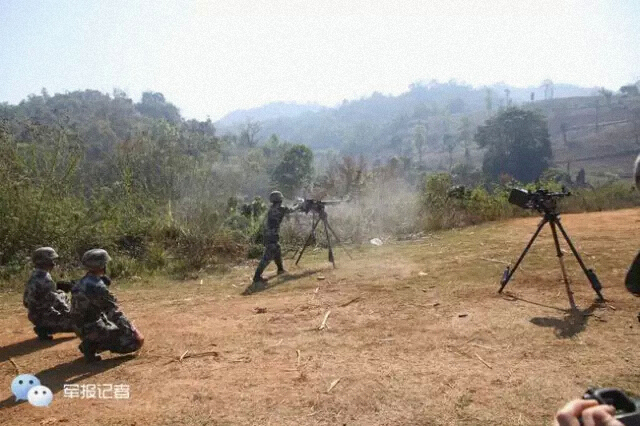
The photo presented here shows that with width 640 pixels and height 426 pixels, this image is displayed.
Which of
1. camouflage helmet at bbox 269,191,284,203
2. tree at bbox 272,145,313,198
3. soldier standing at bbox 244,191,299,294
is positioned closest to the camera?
soldier standing at bbox 244,191,299,294

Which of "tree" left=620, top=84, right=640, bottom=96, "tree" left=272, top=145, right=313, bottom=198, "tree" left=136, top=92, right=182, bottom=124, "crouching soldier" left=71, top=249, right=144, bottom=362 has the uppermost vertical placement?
"tree" left=136, top=92, right=182, bottom=124

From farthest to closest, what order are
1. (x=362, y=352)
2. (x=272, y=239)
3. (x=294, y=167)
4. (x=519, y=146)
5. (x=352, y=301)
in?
(x=519, y=146) → (x=294, y=167) → (x=272, y=239) → (x=352, y=301) → (x=362, y=352)

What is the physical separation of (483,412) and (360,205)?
10.9m

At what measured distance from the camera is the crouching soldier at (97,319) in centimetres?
499

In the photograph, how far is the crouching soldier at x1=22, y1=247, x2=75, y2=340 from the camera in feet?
19.2

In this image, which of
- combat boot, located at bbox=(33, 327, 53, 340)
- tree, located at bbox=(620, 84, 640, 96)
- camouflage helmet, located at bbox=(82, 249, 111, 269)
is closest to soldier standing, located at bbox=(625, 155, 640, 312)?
camouflage helmet, located at bbox=(82, 249, 111, 269)

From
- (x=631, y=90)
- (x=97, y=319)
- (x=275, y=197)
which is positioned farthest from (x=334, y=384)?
(x=631, y=90)

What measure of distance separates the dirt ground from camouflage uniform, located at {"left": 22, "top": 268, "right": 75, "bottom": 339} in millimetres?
180

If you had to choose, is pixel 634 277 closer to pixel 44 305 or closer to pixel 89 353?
pixel 89 353

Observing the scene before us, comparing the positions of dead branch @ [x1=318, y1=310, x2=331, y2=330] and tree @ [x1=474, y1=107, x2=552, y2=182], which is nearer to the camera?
dead branch @ [x1=318, y1=310, x2=331, y2=330]

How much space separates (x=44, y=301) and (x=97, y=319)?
4.40 ft

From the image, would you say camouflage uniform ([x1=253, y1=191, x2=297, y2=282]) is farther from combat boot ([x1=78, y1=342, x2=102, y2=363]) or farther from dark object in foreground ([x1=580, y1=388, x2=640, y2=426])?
dark object in foreground ([x1=580, y1=388, x2=640, y2=426])

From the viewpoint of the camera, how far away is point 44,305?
5871 mm

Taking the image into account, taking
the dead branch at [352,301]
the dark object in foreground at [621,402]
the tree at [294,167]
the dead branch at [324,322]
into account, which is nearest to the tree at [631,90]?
the tree at [294,167]
